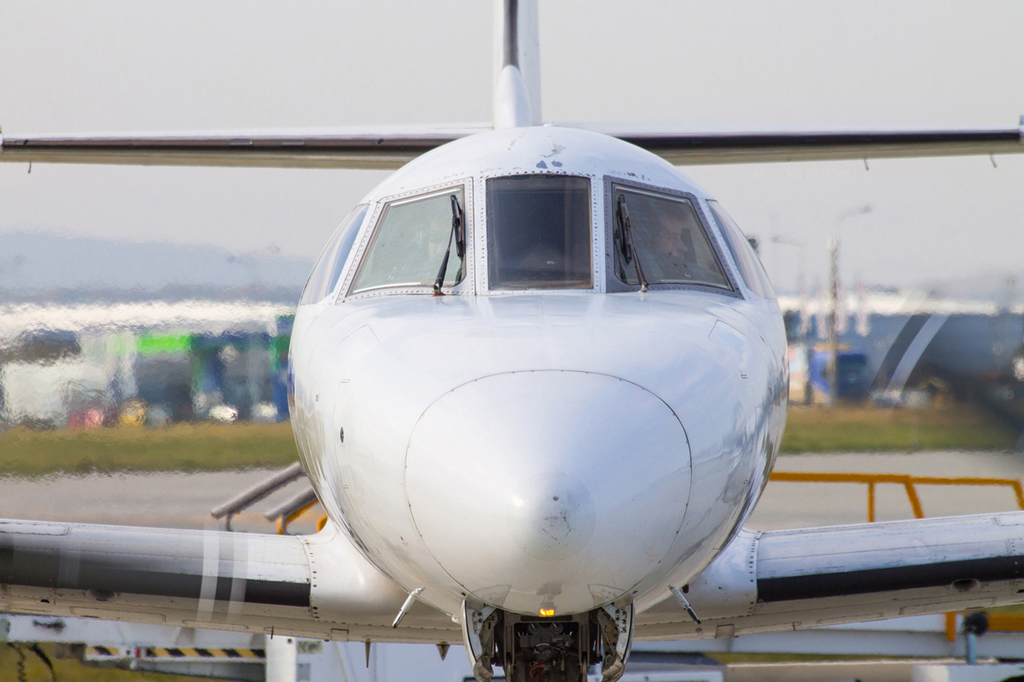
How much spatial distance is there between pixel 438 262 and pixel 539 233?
18.9 inches

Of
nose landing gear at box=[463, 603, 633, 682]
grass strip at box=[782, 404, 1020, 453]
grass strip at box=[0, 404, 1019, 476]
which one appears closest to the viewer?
nose landing gear at box=[463, 603, 633, 682]

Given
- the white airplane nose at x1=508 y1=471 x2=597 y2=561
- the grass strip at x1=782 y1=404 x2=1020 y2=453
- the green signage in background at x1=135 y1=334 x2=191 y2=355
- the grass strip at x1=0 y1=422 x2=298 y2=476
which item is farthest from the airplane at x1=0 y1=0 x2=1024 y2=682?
the grass strip at x1=782 y1=404 x2=1020 y2=453

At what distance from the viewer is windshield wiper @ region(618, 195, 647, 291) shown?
13.0 ft

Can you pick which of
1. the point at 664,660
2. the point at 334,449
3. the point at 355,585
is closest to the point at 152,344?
the point at 664,660

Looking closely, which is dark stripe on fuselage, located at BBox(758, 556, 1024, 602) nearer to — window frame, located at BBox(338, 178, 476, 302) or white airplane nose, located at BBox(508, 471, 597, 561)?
window frame, located at BBox(338, 178, 476, 302)

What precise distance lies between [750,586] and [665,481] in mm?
2715

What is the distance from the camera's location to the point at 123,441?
13617mm

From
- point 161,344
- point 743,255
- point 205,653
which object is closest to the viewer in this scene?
point 743,255

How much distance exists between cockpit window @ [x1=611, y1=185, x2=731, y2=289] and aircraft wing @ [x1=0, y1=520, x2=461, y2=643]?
2183 mm

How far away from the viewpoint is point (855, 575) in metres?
5.05


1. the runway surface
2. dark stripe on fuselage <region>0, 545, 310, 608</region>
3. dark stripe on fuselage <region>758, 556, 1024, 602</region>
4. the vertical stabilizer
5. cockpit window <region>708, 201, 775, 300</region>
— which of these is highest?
the vertical stabilizer

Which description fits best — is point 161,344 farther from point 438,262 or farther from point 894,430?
point 894,430

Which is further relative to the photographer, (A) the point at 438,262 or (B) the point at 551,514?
(A) the point at 438,262

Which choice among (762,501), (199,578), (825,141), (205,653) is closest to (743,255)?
(199,578)
